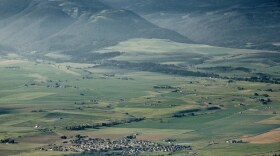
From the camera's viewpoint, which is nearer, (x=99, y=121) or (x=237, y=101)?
(x=99, y=121)

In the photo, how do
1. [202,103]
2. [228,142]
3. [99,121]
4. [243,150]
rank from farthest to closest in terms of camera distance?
[202,103] → [99,121] → [228,142] → [243,150]

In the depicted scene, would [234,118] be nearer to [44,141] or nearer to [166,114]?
[166,114]

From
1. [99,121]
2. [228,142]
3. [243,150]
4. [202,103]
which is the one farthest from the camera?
[202,103]

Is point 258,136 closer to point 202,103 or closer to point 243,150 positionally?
point 243,150

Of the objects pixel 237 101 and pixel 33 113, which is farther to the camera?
pixel 237 101

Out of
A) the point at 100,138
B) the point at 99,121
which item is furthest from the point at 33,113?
the point at 100,138

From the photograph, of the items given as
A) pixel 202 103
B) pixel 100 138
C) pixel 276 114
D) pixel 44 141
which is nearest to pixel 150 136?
pixel 100 138
